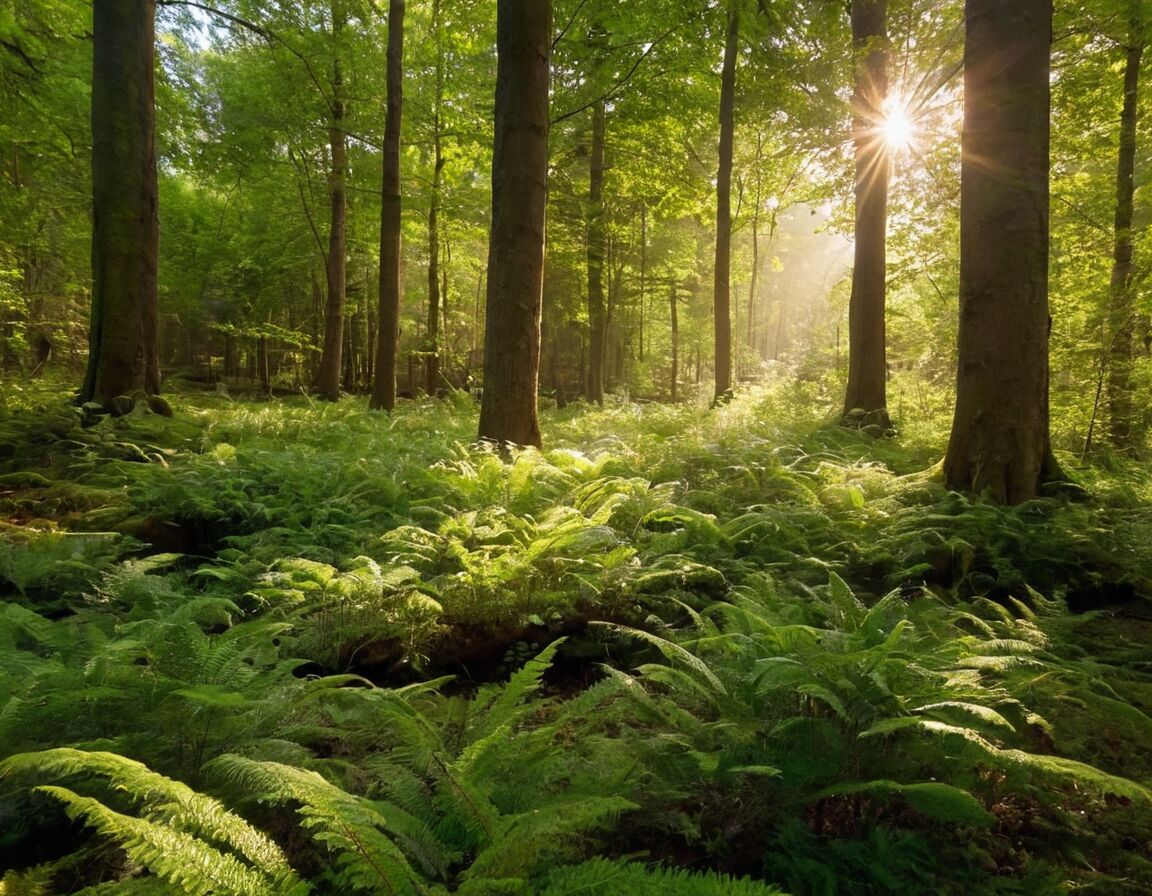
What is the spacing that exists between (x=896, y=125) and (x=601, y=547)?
388 inches

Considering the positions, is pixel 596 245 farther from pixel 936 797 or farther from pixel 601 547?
pixel 936 797

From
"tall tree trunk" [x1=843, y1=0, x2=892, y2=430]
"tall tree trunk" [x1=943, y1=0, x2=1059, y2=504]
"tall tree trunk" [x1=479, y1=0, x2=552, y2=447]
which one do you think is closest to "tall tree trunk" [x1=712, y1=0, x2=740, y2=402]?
"tall tree trunk" [x1=843, y1=0, x2=892, y2=430]

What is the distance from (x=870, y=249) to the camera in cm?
998

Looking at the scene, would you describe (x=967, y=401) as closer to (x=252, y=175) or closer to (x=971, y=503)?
(x=971, y=503)

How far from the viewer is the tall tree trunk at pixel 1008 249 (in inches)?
202

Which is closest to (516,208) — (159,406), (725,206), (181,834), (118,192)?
(118,192)

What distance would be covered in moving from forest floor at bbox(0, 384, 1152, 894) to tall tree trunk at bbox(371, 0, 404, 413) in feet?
22.5

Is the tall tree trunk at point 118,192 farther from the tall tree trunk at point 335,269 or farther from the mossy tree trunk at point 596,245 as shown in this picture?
the mossy tree trunk at point 596,245

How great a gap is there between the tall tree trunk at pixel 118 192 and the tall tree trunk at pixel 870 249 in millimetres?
10491

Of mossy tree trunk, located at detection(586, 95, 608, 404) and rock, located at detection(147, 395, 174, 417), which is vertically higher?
mossy tree trunk, located at detection(586, 95, 608, 404)

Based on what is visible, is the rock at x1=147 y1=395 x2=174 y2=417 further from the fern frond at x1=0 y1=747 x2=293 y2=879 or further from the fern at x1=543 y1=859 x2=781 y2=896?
the fern at x1=543 y1=859 x2=781 y2=896

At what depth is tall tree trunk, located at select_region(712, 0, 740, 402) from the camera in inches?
507

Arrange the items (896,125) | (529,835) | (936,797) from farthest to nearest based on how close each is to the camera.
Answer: (896,125) < (936,797) < (529,835)

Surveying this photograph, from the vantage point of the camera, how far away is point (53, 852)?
5.52 ft
